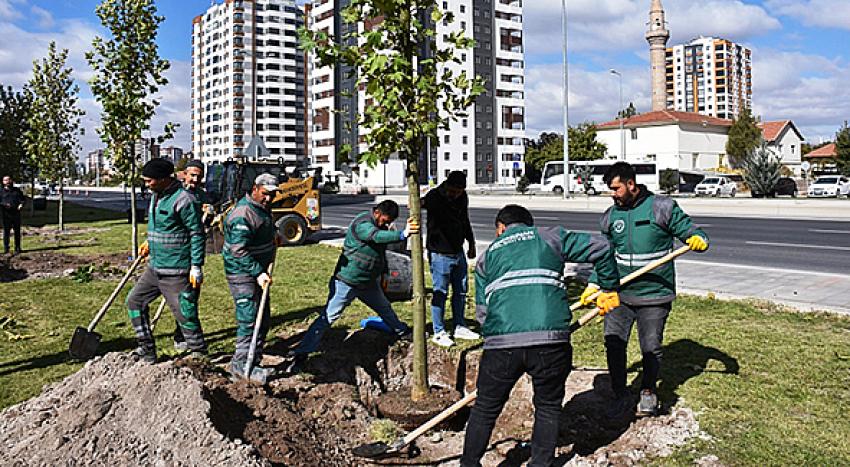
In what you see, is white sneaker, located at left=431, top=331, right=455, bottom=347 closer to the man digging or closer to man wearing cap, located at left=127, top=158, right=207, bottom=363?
man wearing cap, located at left=127, top=158, right=207, bottom=363

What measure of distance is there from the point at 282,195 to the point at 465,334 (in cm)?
1009

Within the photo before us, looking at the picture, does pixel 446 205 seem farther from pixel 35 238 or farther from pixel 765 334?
pixel 35 238

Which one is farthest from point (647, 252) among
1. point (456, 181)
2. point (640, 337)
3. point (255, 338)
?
point (255, 338)

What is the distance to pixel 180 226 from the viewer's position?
553cm

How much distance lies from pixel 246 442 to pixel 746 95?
541ft

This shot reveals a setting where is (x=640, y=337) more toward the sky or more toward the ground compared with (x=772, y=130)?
more toward the ground

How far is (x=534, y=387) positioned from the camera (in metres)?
3.65

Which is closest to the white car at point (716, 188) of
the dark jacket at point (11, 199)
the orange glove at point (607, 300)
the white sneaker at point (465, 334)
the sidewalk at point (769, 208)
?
the sidewalk at point (769, 208)

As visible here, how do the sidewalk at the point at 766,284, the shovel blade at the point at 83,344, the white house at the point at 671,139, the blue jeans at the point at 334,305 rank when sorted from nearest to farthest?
the blue jeans at the point at 334,305 < the shovel blade at the point at 83,344 < the sidewalk at the point at 766,284 < the white house at the point at 671,139

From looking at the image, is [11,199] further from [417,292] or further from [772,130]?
[772,130]

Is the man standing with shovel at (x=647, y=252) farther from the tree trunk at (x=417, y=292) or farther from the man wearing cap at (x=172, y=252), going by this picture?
the man wearing cap at (x=172, y=252)

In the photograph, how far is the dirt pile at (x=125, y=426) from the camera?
11.8 feet

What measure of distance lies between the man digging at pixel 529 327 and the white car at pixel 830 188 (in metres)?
41.3

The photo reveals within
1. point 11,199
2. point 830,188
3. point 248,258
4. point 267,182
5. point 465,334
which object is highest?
point 830,188
